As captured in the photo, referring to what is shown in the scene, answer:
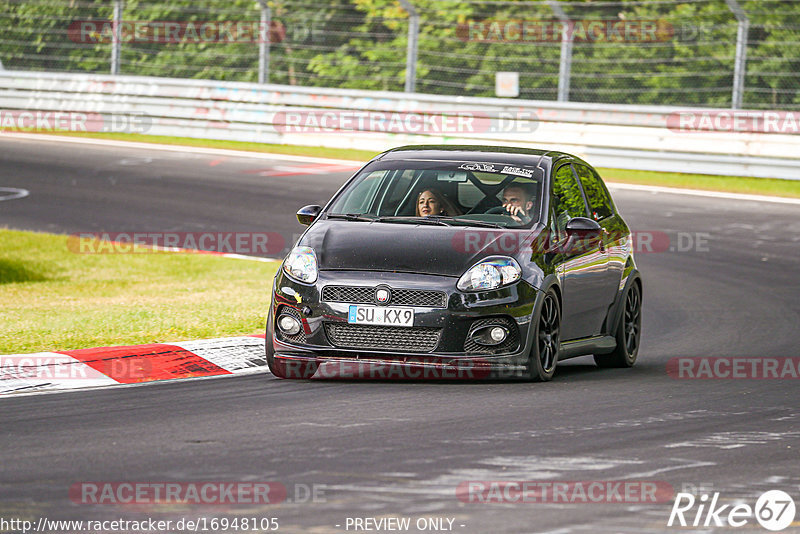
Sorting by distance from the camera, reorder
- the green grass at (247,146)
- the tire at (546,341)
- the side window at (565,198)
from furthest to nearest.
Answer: the green grass at (247,146), the side window at (565,198), the tire at (546,341)

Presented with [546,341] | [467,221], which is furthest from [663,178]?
[546,341]

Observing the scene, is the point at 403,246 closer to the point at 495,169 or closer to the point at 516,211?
the point at 516,211

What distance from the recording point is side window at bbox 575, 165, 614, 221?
10.4m

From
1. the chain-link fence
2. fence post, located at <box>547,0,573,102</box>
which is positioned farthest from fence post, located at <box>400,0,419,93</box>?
fence post, located at <box>547,0,573,102</box>

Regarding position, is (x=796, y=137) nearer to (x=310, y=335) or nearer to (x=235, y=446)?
(x=310, y=335)

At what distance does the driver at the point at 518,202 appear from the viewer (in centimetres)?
934

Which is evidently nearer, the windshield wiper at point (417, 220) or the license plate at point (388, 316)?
the license plate at point (388, 316)

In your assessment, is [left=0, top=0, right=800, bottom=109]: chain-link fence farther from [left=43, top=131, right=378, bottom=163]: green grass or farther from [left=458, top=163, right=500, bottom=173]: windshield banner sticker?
[left=458, top=163, right=500, bottom=173]: windshield banner sticker

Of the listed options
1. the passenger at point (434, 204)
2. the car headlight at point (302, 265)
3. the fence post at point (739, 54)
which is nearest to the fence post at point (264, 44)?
the fence post at point (739, 54)

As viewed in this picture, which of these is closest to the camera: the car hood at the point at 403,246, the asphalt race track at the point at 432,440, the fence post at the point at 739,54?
the asphalt race track at the point at 432,440

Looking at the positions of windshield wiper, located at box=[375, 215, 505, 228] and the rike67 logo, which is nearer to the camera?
the rike67 logo

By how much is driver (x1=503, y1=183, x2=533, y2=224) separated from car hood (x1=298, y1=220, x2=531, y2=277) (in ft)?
1.10

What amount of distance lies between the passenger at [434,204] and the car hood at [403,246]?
39 centimetres

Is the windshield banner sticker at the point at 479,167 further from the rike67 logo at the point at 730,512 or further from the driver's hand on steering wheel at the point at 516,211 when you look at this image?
the rike67 logo at the point at 730,512
